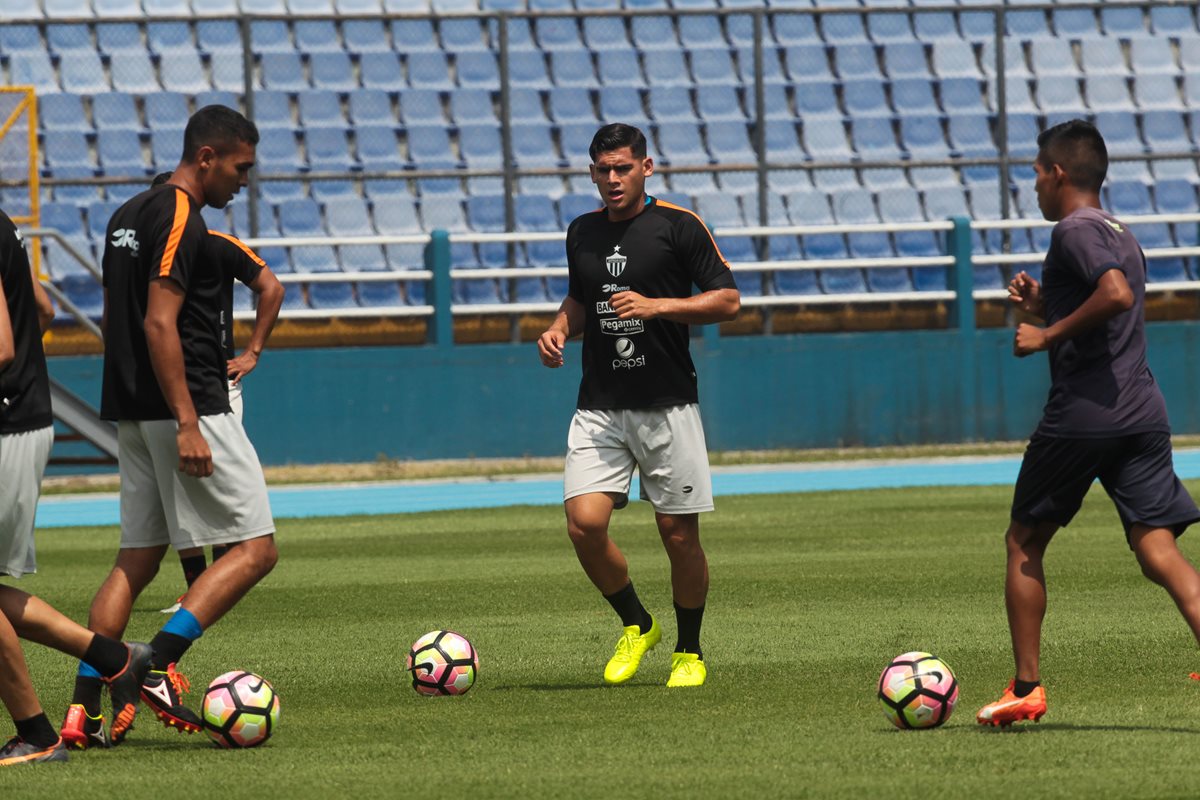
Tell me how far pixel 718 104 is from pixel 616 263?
17306mm

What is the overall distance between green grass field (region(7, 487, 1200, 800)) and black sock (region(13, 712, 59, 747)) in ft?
0.40

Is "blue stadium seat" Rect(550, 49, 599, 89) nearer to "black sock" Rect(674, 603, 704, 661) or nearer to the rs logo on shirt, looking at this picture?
"black sock" Rect(674, 603, 704, 661)

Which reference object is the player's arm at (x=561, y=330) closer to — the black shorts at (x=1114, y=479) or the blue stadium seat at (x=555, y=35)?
the black shorts at (x=1114, y=479)

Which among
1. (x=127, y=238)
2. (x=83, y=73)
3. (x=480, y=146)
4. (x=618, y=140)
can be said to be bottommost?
(x=127, y=238)

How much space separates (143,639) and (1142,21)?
847 inches

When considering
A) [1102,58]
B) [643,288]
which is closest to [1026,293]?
[643,288]

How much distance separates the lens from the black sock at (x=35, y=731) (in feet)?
20.5

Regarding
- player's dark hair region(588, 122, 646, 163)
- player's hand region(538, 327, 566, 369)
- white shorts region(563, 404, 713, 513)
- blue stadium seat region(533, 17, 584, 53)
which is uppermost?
blue stadium seat region(533, 17, 584, 53)

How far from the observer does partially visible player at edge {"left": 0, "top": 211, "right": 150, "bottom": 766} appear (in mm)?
6109

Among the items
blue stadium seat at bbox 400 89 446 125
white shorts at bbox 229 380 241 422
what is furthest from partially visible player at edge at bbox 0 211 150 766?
blue stadium seat at bbox 400 89 446 125

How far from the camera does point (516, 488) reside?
63.5 feet

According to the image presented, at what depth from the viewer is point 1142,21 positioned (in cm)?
2745

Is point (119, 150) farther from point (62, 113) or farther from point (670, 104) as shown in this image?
point (670, 104)

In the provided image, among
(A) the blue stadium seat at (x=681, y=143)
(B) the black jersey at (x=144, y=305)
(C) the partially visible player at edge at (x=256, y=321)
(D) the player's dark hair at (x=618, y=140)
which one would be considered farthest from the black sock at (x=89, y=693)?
(A) the blue stadium seat at (x=681, y=143)
